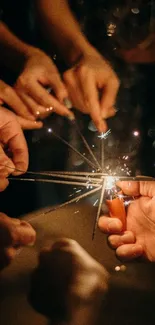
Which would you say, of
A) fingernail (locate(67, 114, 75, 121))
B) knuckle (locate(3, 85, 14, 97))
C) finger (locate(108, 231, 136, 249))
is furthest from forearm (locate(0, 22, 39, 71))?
finger (locate(108, 231, 136, 249))

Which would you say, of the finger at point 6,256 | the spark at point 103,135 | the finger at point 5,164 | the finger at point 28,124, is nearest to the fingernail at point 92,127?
the spark at point 103,135

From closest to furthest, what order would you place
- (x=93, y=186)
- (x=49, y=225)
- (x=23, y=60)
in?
(x=93, y=186), (x=49, y=225), (x=23, y=60)

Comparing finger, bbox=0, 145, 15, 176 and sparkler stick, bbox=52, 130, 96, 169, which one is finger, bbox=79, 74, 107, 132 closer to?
sparkler stick, bbox=52, 130, 96, 169

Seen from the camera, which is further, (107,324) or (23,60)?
(23,60)

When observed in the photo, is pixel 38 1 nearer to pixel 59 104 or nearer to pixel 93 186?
pixel 59 104

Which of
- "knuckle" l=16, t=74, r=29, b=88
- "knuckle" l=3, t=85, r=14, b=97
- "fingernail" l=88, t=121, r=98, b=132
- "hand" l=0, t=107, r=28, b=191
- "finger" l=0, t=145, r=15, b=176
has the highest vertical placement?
"knuckle" l=16, t=74, r=29, b=88

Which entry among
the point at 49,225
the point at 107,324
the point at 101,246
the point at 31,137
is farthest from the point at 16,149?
the point at 107,324
